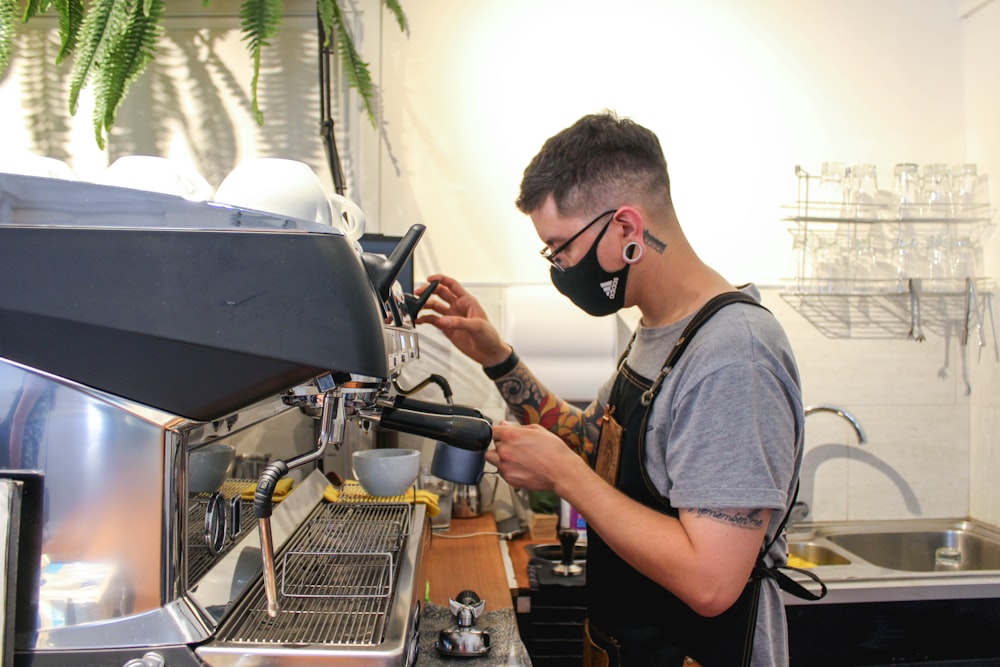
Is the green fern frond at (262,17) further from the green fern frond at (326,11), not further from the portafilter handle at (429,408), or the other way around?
the portafilter handle at (429,408)

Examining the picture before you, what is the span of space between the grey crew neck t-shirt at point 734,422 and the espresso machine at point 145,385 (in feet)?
1.47

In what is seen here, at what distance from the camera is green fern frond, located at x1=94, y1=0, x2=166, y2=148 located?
188cm

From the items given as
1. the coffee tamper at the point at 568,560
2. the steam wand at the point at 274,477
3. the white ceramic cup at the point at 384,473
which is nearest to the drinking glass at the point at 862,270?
the coffee tamper at the point at 568,560

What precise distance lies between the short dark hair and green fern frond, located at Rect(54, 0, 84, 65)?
4.75ft

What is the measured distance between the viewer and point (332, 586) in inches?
38.4

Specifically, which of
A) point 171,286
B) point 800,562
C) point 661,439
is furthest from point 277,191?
point 800,562

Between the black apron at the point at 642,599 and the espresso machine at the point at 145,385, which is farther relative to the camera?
the black apron at the point at 642,599

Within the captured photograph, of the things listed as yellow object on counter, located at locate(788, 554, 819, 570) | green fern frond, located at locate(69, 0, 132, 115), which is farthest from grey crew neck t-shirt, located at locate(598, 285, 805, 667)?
green fern frond, located at locate(69, 0, 132, 115)

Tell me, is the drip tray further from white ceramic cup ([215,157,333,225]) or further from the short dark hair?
the short dark hair

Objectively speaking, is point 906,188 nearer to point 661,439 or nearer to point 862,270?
point 862,270

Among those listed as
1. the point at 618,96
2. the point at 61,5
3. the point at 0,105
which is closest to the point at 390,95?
the point at 618,96

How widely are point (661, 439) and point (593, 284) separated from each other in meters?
0.28

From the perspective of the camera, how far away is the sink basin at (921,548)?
2.37 meters

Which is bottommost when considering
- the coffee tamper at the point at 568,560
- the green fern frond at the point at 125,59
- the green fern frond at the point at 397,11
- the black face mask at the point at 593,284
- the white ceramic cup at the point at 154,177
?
the coffee tamper at the point at 568,560
